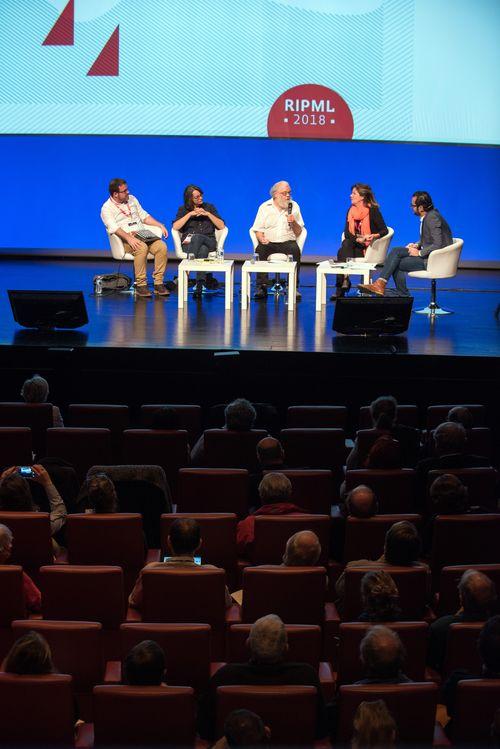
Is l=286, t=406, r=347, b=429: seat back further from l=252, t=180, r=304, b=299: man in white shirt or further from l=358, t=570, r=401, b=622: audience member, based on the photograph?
l=252, t=180, r=304, b=299: man in white shirt

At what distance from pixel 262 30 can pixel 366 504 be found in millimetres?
8624

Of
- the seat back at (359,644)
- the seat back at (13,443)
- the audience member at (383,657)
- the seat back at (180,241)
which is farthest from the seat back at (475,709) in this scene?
the seat back at (180,241)

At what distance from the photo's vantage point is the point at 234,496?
489 cm

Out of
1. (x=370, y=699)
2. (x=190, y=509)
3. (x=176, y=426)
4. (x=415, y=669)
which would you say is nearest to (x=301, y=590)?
(x=415, y=669)

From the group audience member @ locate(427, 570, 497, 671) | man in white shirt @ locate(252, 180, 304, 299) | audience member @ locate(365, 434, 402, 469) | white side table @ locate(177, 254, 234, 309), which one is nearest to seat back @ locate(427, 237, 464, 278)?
man in white shirt @ locate(252, 180, 304, 299)

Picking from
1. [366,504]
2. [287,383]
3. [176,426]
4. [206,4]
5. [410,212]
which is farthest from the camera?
[410,212]

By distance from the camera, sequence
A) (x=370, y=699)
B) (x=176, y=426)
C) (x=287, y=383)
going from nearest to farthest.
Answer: (x=370, y=699) < (x=176, y=426) < (x=287, y=383)

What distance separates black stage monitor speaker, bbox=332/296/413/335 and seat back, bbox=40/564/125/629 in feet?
14.0

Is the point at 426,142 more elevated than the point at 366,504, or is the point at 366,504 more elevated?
the point at 426,142

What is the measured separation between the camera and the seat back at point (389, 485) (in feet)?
16.3

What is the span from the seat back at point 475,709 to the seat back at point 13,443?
303cm

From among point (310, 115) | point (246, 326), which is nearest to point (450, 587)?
point (246, 326)

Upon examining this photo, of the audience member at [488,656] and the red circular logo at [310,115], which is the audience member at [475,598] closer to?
the audience member at [488,656]

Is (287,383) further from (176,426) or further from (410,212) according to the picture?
(410,212)
